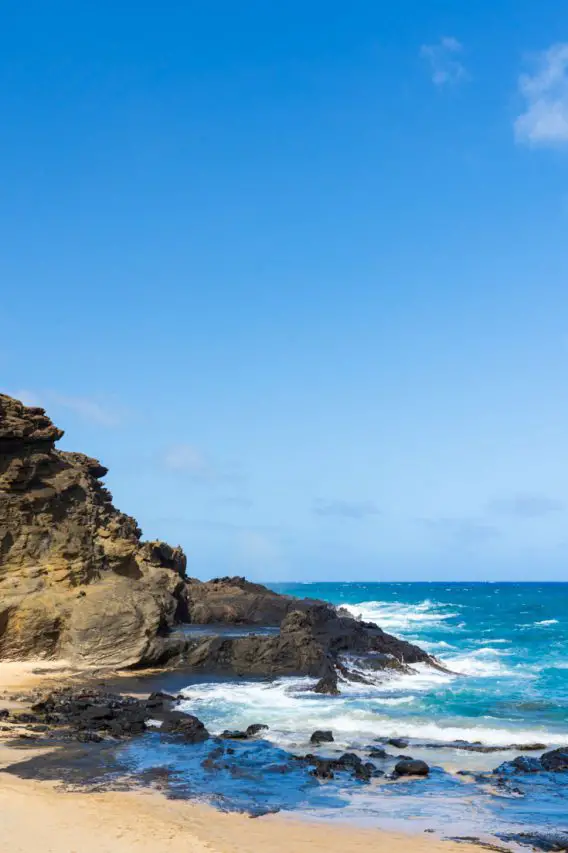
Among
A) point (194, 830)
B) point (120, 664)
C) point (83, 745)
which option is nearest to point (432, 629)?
point (120, 664)

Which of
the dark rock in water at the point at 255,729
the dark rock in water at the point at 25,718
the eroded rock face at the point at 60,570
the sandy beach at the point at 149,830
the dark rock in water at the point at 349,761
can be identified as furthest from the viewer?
the eroded rock face at the point at 60,570

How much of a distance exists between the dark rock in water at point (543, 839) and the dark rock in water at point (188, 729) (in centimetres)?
805

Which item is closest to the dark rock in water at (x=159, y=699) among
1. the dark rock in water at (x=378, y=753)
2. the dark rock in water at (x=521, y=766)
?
the dark rock in water at (x=378, y=753)

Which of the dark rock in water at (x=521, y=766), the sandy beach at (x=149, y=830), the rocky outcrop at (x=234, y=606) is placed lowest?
the sandy beach at (x=149, y=830)

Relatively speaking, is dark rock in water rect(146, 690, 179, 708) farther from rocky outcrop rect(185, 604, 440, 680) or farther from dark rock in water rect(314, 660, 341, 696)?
rocky outcrop rect(185, 604, 440, 680)

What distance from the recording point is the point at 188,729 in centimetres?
1806

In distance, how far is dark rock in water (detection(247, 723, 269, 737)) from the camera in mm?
18344

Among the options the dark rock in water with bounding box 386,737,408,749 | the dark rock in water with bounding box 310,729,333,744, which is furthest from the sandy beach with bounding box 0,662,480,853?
the dark rock in water with bounding box 386,737,408,749

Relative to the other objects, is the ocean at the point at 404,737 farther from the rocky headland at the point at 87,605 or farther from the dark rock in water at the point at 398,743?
the rocky headland at the point at 87,605

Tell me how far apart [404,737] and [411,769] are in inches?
155

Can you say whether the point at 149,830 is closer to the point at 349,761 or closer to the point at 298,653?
the point at 349,761

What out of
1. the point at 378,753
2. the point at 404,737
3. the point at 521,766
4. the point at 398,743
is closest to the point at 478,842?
the point at 521,766

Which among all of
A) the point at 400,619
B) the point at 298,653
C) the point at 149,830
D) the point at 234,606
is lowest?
the point at 149,830

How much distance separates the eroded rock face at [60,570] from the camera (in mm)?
26750
